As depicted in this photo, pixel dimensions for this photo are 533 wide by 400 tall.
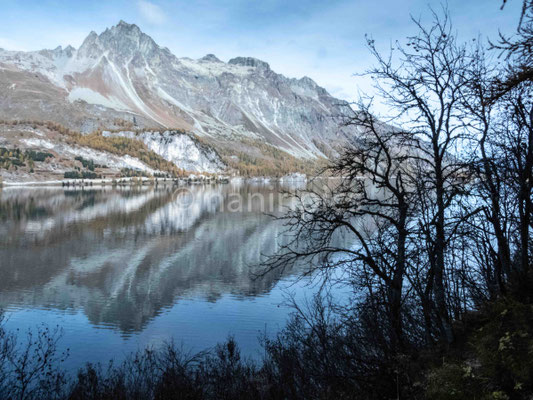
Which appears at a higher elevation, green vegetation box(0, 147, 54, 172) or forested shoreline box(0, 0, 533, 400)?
green vegetation box(0, 147, 54, 172)

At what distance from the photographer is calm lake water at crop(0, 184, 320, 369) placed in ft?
82.1

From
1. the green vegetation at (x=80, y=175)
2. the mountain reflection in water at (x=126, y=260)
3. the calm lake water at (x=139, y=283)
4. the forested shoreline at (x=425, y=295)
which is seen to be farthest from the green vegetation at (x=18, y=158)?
the forested shoreline at (x=425, y=295)

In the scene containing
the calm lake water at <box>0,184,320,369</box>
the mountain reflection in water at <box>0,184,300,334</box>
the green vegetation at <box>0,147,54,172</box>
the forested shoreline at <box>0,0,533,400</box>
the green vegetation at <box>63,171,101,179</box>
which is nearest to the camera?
the forested shoreline at <box>0,0,533,400</box>

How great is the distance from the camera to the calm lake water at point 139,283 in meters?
25.0

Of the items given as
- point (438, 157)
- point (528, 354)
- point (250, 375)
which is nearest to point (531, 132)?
point (438, 157)

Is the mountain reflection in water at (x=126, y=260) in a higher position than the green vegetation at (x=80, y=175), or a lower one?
lower

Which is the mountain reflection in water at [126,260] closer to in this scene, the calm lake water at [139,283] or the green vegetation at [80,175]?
the calm lake water at [139,283]

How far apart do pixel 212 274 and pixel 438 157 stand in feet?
99.9

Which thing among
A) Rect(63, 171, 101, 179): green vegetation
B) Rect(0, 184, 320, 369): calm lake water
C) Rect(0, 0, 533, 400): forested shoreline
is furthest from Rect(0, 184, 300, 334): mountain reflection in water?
Rect(63, 171, 101, 179): green vegetation

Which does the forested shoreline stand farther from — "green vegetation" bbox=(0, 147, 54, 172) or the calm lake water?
"green vegetation" bbox=(0, 147, 54, 172)

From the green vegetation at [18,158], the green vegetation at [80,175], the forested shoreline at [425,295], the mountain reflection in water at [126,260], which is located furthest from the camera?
the green vegetation at [80,175]

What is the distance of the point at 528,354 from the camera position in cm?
804

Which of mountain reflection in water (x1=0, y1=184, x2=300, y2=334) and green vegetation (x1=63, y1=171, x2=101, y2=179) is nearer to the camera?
mountain reflection in water (x1=0, y1=184, x2=300, y2=334)

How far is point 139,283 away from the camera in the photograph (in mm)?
37094
